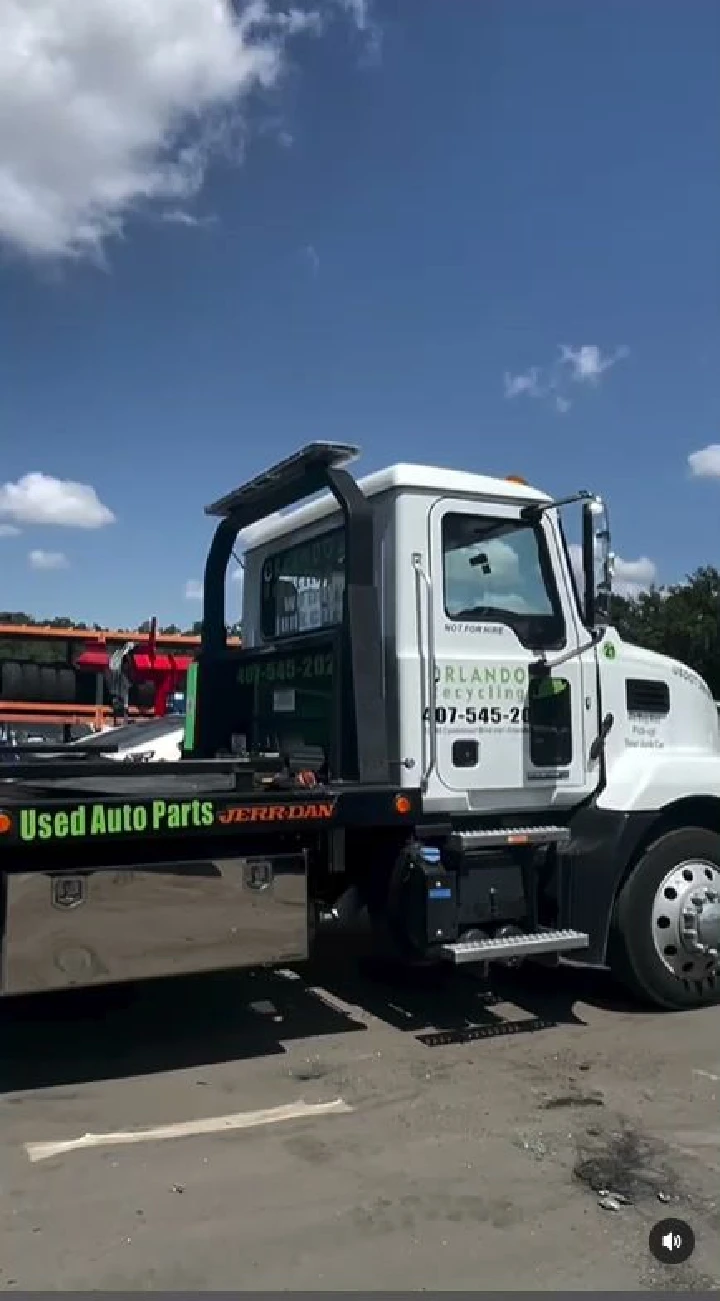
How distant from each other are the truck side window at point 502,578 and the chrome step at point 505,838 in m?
0.98

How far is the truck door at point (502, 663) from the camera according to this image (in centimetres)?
581

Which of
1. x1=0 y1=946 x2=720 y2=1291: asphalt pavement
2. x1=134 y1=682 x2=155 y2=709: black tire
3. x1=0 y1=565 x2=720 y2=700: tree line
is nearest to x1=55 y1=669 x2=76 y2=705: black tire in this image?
x1=134 y1=682 x2=155 y2=709: black tire

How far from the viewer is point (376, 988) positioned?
6617mm

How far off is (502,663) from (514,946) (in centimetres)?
144

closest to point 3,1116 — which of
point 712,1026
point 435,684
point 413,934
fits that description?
point 413,934

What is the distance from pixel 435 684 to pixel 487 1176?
2403 mm

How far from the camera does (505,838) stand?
5.76m

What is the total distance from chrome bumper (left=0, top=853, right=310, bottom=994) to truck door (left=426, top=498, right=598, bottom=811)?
1.03m

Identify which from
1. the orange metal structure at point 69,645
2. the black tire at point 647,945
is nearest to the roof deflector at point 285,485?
the black tire at point 647,945

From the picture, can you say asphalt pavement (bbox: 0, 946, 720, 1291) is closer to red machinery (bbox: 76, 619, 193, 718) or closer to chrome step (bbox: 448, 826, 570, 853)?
chrome step (bbox: 448, 826, 570, 853)

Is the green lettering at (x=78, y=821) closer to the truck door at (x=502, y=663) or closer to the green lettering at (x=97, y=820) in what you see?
the green lettering at (x=97, y=820)

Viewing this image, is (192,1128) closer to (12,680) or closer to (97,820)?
(97,820)

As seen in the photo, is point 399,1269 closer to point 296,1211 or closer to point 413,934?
point 296,1211

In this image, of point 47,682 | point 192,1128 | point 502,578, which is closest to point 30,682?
point 47,682
